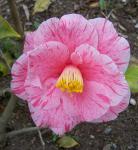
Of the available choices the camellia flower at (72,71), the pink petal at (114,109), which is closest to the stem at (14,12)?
the camellia flower at (72,71)

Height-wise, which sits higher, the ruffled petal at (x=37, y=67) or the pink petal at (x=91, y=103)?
the ruffled petal at (x=37, y=67)

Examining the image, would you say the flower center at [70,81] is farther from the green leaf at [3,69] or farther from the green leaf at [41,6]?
the green leaf at [41,6]

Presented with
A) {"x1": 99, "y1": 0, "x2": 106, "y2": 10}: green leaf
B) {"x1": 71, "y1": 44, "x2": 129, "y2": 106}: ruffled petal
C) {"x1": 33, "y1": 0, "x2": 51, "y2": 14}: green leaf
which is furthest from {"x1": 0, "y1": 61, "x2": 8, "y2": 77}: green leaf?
{"x1": 71, "y1": 44, "x2": 129, "y2": 106}: ruffled petal

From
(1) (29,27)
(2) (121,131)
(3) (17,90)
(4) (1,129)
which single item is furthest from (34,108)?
(1) (29,27)

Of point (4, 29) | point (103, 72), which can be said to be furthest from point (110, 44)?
point (4, 29)

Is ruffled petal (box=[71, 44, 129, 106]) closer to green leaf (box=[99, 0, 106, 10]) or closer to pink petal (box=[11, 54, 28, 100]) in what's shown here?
pink petal (box=[11, 54, 28, 100])

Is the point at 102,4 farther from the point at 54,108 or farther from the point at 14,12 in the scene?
the point at 54,108

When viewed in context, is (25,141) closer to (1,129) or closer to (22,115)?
(22,115)
